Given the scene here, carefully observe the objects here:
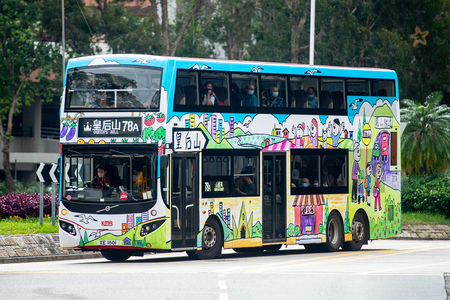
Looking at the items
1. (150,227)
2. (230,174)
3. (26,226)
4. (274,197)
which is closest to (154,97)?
(150,227)

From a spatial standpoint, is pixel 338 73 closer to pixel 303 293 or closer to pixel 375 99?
pixel 375 99

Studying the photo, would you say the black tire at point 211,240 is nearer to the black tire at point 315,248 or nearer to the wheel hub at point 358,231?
the black tire at point 315,248

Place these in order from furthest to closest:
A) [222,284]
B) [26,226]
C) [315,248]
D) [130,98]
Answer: [26,226] → [315,248] → [130,98] → [222,284]

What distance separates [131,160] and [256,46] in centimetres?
3722

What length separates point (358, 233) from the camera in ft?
75.1

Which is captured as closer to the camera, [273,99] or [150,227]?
[150,227]

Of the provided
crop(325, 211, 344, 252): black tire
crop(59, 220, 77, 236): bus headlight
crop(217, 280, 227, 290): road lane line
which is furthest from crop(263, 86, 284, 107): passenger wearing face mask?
crop(217, 280, 227, 290): road lane line

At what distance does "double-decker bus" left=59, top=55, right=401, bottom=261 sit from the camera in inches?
707

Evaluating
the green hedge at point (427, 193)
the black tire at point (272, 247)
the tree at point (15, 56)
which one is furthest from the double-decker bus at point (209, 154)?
the tree at point (15, 56)

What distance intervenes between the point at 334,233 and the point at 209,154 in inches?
189

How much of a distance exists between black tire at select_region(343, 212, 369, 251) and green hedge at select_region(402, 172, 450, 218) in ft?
34.0

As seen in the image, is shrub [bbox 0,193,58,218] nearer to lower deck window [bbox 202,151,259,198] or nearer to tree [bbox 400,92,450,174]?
lower deck window [bbox 202,151,259,198]

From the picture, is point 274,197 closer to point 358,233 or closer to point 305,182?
point 305,182

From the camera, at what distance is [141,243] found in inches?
704
